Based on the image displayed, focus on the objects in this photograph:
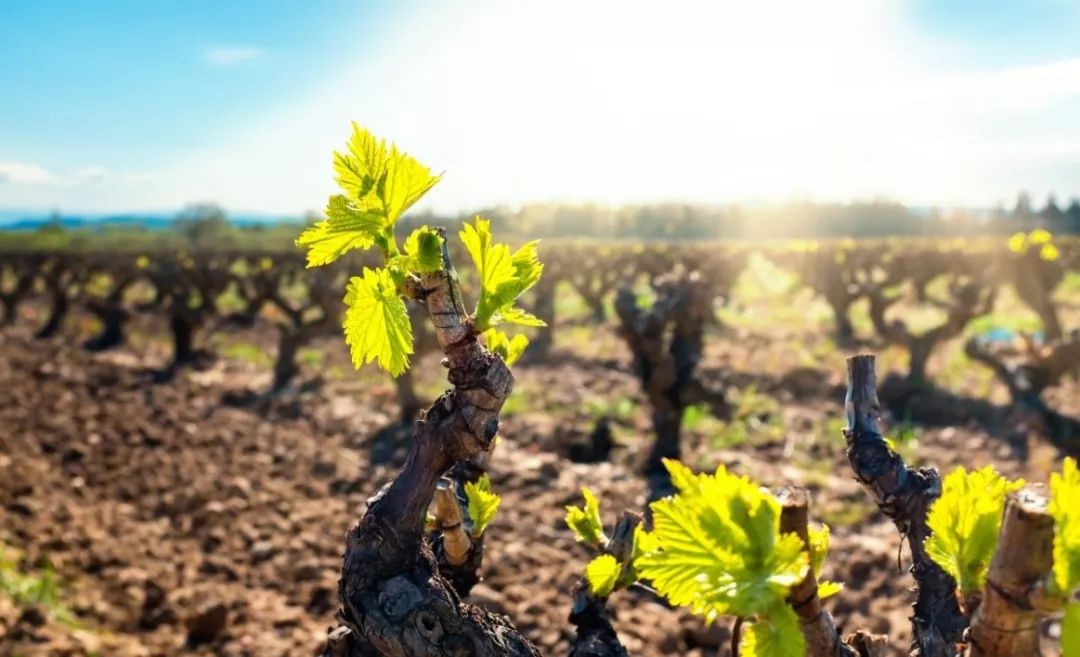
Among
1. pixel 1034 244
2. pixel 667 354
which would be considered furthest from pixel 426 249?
pixel 1034 244

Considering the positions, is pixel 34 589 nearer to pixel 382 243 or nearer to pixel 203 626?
pixel 203 626

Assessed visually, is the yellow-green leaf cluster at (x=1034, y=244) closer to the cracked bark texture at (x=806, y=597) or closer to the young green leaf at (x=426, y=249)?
the cracked bark texture at (x=806, y=597)

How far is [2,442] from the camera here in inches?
312

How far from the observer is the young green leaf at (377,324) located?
1.42 metres

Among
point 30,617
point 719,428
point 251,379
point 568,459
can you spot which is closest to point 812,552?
point 30,617

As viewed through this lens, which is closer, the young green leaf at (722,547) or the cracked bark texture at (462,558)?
the young green leaf at (722,547)

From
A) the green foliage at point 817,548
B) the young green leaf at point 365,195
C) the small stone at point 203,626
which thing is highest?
the young green leaf at point 365,195

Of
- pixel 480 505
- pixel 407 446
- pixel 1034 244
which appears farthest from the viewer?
pixel 1034 244

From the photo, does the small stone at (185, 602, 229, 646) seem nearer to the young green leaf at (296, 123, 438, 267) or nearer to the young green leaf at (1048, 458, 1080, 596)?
the young green leaf at (296, 123, 438, 267)

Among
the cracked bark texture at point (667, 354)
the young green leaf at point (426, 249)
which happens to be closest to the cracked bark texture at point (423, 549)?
the young green leaf at point (426, 249)

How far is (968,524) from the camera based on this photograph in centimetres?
128

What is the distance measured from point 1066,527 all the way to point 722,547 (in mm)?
433

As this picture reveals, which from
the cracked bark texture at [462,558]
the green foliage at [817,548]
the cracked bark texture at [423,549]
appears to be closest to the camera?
the green foliage at [817,548]

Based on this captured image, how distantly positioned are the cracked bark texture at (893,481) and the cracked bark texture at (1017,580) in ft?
2.31
